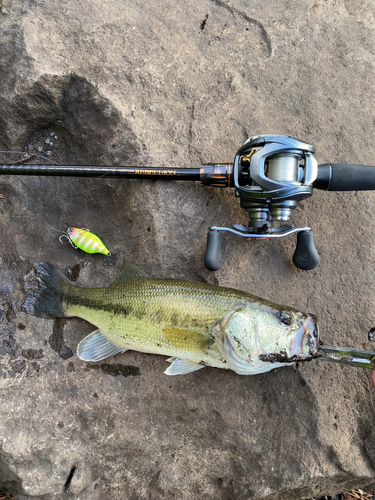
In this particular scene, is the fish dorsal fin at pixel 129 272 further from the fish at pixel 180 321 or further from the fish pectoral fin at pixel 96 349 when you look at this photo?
the fish pectoral fin at pixel 96 349

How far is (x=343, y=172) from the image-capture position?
285cm

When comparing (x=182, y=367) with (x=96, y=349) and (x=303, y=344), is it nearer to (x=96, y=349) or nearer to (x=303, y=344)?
(x=96, y=349)

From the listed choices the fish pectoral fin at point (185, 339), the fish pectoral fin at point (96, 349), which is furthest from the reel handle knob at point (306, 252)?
the fish pectoral fin at point (96, 349)

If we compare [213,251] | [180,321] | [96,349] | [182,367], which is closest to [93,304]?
[96,349]

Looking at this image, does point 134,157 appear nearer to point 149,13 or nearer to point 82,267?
Result: point 82,267

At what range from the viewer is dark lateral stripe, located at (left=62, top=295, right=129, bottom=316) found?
3.04m

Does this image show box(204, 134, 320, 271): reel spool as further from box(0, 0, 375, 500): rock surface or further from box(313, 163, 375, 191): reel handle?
box(0, 0, 375, 500): rock surface

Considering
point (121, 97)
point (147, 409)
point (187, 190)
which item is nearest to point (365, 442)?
point (147, 409)

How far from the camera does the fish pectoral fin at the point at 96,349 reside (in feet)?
10.5

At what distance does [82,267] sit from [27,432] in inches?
63.9

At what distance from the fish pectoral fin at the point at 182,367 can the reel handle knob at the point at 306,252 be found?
51.8 inches

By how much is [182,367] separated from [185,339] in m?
0.31

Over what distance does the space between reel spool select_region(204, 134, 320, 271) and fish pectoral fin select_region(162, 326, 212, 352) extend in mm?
607

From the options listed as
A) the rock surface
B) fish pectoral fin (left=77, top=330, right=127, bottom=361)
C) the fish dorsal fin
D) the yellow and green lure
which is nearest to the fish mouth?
the rock surface
